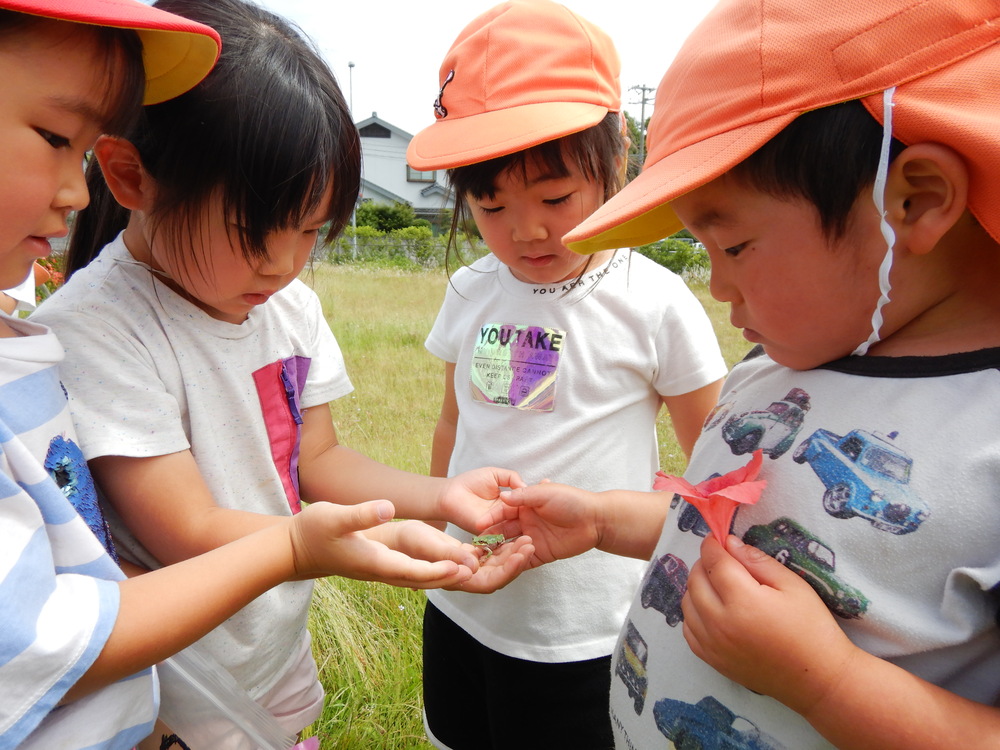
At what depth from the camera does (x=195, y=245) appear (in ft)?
4.05

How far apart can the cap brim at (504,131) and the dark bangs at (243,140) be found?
0.35 meters

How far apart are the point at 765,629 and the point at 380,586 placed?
2.13 metres

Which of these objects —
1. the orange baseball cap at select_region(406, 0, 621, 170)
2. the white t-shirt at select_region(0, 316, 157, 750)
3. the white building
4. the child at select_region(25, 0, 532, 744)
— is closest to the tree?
the white building

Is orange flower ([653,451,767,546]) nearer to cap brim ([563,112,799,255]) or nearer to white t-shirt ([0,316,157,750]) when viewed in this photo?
cap brim ([563,112,799,255])

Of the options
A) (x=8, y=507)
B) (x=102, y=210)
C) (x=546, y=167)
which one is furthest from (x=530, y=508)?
(x=102, y=210)

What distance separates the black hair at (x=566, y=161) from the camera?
162 centimetres

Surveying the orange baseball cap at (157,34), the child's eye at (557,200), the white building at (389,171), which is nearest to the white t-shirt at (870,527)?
the child's eye at (557,200)

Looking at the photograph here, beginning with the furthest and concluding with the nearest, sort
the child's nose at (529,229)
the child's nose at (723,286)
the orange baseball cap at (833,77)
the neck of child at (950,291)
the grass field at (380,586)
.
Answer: the grass field at (380,586) → the child's nose at (529,229) → the child's nose at (723,286) → the neck of child at (950,291) → the orange baseball cap at (833,77)

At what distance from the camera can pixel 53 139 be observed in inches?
36.8

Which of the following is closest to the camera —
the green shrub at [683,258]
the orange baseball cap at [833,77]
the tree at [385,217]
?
the orange baseball cap at [833,77]

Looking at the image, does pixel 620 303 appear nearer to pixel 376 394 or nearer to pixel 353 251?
pixel 376 394

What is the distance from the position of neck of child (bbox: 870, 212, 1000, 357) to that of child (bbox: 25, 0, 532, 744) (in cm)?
89

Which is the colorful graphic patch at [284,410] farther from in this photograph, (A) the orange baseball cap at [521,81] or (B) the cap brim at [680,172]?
(B) the cap brim at [680,172]

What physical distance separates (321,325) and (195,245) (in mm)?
461
